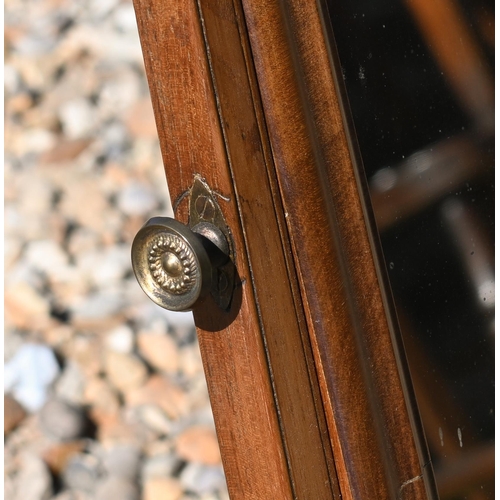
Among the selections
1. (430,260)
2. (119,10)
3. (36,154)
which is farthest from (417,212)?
(119,10)

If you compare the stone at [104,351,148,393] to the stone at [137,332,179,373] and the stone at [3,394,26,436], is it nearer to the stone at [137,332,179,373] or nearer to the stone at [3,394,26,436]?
the stone at [137,332,179,373]

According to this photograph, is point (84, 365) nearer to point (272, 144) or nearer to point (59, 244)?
point (59, 244)

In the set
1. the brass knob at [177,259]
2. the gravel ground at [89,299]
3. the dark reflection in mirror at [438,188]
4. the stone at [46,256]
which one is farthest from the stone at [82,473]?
the brass knob at [177,259]

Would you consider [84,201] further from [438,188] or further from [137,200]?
[438,188]

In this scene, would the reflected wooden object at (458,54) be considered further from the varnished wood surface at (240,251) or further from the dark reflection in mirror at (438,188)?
the varnished wood surface at (240,251)

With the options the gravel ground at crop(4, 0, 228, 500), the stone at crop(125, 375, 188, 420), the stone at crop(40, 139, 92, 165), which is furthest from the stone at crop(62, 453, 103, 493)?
the stone at crop(40, 139, 92, 165)

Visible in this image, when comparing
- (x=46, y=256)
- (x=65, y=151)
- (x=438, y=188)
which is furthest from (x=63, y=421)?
(x=438, y=188)
